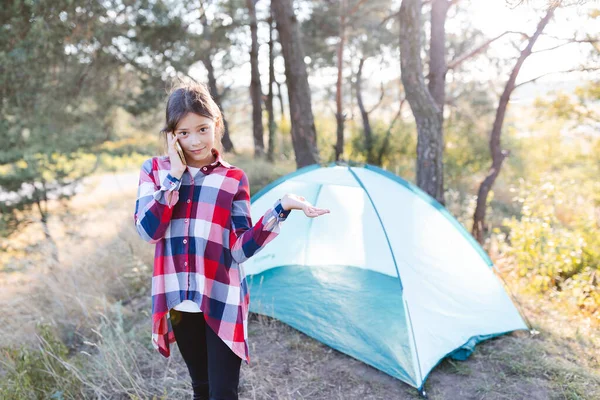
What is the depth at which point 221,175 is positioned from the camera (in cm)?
153

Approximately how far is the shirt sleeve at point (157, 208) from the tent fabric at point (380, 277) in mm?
1614

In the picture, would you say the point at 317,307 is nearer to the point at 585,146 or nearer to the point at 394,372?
the point at 394,372

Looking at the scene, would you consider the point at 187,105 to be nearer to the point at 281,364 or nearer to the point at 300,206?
the point at 300,206

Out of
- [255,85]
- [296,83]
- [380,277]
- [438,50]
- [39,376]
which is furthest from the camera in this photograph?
[255,85]

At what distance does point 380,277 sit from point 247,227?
2137 millimetres

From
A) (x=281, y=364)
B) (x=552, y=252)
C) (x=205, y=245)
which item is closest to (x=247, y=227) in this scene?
(x=205, y=245)

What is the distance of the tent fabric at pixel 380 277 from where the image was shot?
269 centimetres

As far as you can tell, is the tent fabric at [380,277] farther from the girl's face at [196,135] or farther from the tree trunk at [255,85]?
the tree trunk at [255,85]

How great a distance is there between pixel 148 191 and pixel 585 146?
1269 cm

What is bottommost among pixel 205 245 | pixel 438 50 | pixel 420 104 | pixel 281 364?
pixel 281 364

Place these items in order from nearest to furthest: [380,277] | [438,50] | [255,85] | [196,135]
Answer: [196,135]
[380,277]
[438,50]
[255,85]

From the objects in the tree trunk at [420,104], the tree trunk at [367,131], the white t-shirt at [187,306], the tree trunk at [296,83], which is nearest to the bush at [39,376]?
the white t-shirt at [187,306]

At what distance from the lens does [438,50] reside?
14.5 feet

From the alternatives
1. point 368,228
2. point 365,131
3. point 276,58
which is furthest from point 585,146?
point 368,228
